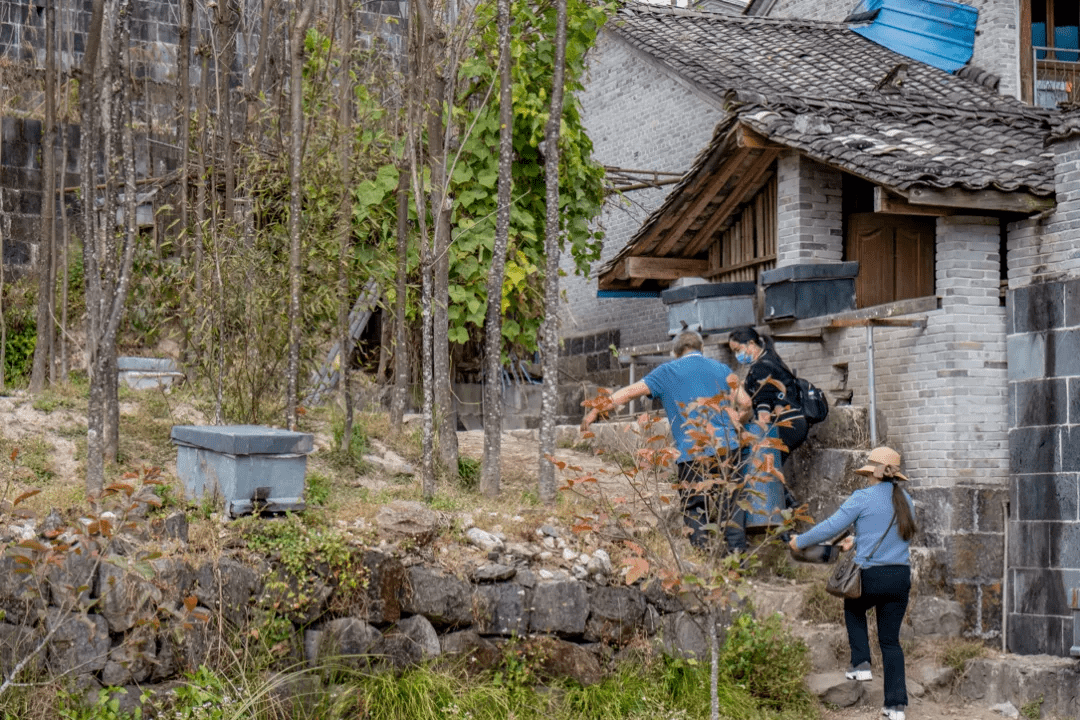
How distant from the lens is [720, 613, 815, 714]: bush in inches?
292

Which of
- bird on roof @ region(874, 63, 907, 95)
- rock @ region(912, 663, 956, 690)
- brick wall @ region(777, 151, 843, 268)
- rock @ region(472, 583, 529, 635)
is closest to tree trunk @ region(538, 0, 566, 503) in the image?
rock @ region(472, 583, 529, 635)

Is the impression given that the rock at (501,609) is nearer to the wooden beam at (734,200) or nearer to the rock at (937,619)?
the rock at (937,619)

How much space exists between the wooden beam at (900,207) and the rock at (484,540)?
13.2ft

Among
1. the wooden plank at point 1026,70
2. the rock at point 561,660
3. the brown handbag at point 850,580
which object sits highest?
the wooden plank at point 1026,70

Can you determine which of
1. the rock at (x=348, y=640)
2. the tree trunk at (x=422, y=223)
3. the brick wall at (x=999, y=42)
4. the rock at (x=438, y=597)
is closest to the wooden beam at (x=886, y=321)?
the tree trunk at (x=422, y=223)

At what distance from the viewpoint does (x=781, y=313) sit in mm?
10258

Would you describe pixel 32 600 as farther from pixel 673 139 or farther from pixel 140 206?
pixel 673 139

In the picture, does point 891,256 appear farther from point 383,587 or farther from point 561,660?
point 383,587

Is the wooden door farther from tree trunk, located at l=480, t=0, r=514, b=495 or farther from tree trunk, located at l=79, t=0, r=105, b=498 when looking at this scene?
tree trunk, located at l=79, t=0, r=105, b=498

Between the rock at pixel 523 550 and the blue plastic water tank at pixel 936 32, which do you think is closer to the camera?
the rock at pixel 523 550

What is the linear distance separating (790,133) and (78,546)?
6.57 meters

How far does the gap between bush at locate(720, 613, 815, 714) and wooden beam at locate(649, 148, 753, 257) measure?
186 inches

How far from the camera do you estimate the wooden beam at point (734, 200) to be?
1109 centimetres

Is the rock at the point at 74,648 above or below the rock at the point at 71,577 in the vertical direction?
below
